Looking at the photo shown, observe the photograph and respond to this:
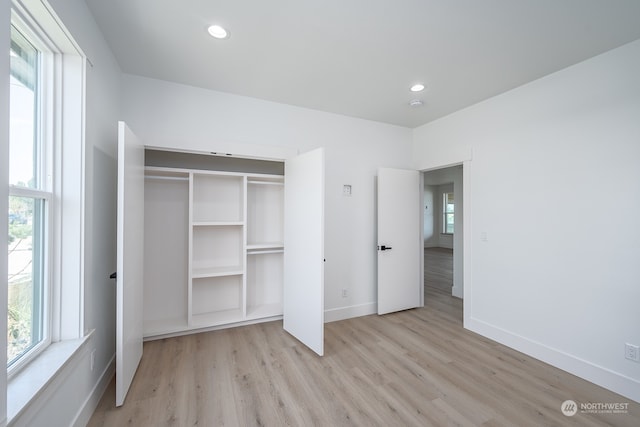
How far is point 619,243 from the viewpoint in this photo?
2.08 metres

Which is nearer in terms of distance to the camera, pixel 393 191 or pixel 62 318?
pixel 62 318

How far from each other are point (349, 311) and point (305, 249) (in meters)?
1.34

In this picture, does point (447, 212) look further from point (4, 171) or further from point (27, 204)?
point (4, 171)

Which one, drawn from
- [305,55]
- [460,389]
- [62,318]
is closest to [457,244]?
[460,389]

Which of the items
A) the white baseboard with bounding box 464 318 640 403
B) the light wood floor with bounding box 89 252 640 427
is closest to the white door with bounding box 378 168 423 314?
the light wood floor with bounding box 89 252 640 427

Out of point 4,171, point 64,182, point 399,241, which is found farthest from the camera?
point 399,241

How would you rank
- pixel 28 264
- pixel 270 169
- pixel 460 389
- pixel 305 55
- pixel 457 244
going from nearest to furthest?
pixel 28 264
pixel 460 389
pixel 305 55
pixel 270 169
pixel 457 244

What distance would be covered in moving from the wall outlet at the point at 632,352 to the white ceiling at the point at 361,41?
2313mm

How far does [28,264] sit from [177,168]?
1.77m

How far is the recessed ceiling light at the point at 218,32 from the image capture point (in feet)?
6.26

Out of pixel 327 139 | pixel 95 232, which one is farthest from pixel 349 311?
pixel 95 232

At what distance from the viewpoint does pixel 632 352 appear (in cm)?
200

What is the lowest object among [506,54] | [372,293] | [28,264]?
[372,293]

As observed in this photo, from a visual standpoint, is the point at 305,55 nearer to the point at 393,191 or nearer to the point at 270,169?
the point at 270,169
